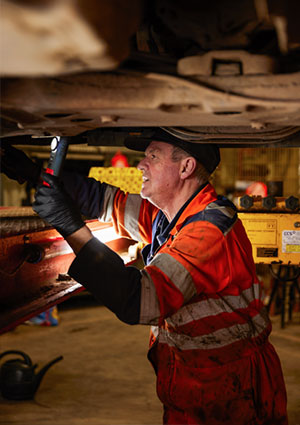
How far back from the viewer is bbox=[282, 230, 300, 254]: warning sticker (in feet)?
8.95

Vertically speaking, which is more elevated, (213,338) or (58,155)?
(58,155)

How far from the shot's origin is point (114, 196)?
2.26 m

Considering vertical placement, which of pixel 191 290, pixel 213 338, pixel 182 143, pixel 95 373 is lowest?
pixel 95 373

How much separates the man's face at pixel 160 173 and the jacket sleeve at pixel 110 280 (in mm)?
530

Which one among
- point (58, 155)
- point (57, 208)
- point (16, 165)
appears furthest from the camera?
point (16, 165)

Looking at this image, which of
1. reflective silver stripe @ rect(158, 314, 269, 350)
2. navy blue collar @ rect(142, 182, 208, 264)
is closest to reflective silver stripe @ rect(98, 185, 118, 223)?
navy blue collar @ rect(142, 182, 208, 264)

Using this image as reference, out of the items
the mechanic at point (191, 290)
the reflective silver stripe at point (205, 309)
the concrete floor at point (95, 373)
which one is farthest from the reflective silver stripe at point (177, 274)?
the concrete floor at point (95, 373)

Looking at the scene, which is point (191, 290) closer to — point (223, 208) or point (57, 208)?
point (223, 208)

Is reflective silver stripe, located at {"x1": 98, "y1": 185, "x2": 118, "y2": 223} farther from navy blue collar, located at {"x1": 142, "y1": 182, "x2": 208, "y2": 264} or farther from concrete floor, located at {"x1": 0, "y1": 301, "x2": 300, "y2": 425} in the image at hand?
concrete floor, located at {"x1": 0, "y1": 301, "x2": 300, "y2": 425}

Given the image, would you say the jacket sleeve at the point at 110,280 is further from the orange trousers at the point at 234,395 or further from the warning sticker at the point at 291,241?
the warning sticker at the point at 291,241

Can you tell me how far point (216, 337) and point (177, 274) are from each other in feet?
1.31

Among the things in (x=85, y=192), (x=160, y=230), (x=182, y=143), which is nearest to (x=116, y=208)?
(x=85, y=192)

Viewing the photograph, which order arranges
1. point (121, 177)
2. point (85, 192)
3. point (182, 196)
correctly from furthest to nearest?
point (121, 177) → point (85, 192) → point (182, 196)

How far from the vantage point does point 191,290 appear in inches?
56.9
